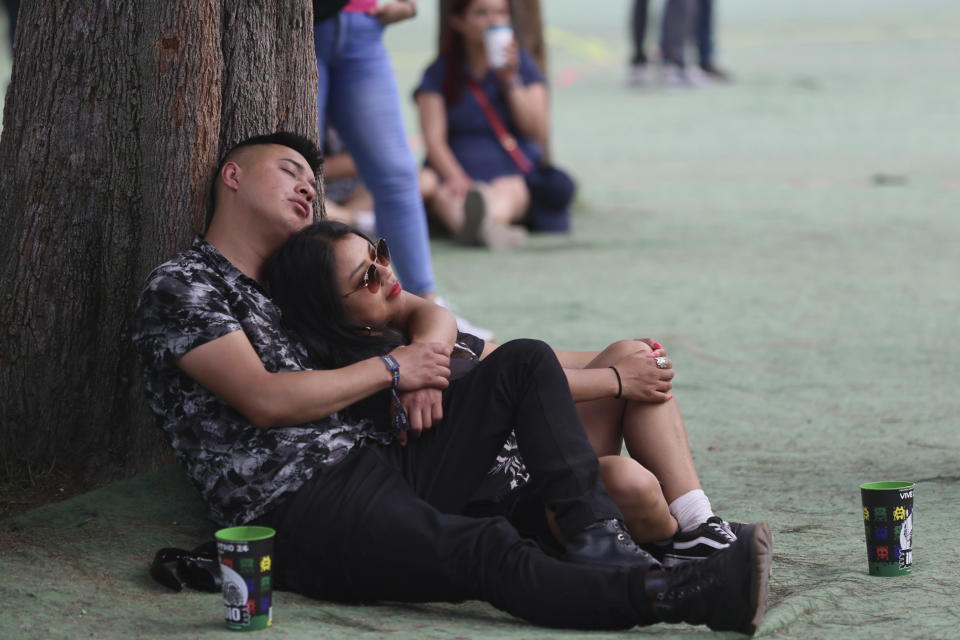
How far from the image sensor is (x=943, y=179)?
1177cm

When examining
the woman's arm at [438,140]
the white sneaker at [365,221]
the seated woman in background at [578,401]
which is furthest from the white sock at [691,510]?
the woman's arm at [438,140]

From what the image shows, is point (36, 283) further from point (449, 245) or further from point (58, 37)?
point (449, 245)

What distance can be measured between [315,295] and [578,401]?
707 millimetres

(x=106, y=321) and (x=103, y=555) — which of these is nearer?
(x=103, y=555)

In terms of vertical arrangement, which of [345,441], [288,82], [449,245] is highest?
[288,82]

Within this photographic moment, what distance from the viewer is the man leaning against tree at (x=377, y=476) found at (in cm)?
315

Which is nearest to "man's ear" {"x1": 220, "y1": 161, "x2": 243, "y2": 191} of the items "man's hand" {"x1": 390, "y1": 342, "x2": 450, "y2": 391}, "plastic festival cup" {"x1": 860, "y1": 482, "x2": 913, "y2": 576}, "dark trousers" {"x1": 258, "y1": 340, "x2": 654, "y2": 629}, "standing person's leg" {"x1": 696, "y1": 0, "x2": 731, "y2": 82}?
"man's hand" {"x1": 390, "y1": 342, "x2": 450, "y2": 391}

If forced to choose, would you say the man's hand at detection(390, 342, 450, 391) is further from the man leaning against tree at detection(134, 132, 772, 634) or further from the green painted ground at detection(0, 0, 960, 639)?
the green painted ground at detection(0, 0, 960, 639)

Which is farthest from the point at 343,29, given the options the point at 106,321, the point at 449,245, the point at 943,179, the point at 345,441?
the point at 943,179

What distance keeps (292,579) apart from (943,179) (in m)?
9.46

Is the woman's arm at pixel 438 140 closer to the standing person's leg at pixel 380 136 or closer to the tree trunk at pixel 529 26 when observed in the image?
the tree trunk at pixel 529 26

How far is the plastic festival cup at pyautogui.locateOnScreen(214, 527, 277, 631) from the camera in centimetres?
303

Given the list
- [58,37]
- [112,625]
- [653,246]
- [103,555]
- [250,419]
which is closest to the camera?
[112,625]

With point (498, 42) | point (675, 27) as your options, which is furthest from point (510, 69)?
point (675, 27)
